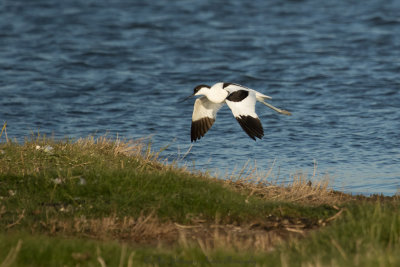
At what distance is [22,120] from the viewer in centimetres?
1425

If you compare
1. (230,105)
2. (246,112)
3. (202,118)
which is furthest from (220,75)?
(246,112)

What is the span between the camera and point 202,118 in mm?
10297

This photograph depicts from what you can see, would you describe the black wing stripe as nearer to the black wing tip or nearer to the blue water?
the blue water

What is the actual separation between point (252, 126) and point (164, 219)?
2687 millimetres

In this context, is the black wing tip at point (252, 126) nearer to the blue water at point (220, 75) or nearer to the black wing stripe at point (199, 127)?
the blue water at point (220, 75)

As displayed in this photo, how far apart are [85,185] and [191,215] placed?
112 centimetres

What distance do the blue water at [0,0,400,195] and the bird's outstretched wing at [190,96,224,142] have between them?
A: 473 mm

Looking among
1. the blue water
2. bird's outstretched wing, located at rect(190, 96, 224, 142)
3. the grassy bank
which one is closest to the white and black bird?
bird's outstretched wing, located at rect(190, 96, 224, 142)

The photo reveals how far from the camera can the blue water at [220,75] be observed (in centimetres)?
1170

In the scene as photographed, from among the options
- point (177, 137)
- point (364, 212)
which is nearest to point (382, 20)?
point (177, 137)

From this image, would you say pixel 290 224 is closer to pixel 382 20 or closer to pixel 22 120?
pixel 22 120

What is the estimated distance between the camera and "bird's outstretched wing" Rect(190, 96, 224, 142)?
33.7ft

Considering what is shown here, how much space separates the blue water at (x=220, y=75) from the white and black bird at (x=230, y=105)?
0.64m

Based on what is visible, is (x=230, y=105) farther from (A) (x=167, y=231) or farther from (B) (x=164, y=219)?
(A) (x=167, y=231)
